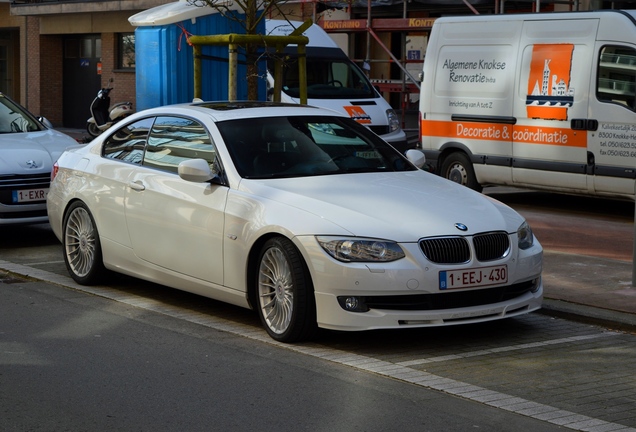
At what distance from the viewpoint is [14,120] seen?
13148 mm

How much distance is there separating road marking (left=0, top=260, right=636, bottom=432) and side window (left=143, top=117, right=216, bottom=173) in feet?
3.50

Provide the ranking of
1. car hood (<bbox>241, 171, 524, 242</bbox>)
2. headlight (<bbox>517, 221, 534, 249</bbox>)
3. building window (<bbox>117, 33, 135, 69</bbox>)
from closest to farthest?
car hood (<bbox>241, 171, 524, 242</bbox>) → headlight (<bbox>517, 221, 534, 249</bbox>) → building window (<bbox>117, 33, 135, 69</bbox>)

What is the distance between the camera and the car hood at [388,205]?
23.3 ft

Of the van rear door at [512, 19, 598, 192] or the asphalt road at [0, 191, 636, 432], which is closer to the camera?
the asphalt road at [0, 191, 636, 432]

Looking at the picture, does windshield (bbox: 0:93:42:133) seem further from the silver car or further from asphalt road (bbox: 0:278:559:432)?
asphalt road (bbox: 0:278:559:432)

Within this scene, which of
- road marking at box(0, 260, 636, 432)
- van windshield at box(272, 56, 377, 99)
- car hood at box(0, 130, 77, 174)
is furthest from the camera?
van windshield at box(272, 56, 377, 99)

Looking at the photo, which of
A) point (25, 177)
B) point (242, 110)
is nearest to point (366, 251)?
point (242, 110)

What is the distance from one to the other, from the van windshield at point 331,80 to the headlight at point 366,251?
37.7 feet

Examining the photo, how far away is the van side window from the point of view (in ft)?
44.1

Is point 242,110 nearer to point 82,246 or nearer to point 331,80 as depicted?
point 82,246

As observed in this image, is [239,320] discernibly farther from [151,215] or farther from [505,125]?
[505,125]

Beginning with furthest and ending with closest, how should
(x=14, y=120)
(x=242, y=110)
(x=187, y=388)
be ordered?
(x=14, y=120), (x=242, y=110), (x=187, y=388)

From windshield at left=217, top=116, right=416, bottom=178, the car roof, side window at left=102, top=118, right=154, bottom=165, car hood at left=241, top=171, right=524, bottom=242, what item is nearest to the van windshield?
side window at left=102, top=118, right=154, bottom=165

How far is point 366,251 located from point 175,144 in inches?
89.9
